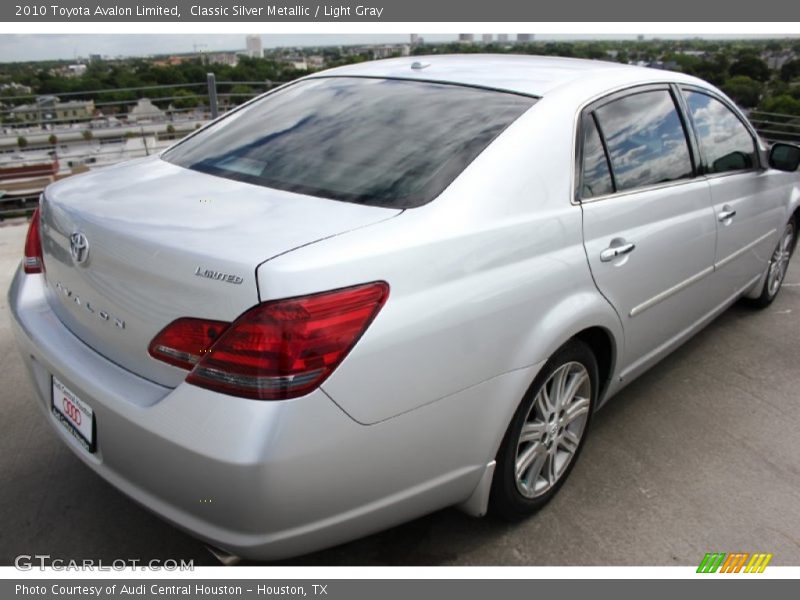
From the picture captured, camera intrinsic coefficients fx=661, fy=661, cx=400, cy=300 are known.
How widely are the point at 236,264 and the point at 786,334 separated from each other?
13.2 ft

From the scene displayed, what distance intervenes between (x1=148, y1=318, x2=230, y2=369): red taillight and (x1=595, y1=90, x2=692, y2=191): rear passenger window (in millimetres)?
1719

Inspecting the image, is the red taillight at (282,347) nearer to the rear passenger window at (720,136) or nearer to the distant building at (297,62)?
the rear passenger window at (720,136)

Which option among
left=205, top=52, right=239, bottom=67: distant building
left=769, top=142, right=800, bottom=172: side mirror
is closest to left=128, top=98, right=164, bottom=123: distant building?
left=205, top=52, right=239, bottom=67: distant building

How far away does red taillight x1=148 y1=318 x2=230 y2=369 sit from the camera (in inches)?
65.7

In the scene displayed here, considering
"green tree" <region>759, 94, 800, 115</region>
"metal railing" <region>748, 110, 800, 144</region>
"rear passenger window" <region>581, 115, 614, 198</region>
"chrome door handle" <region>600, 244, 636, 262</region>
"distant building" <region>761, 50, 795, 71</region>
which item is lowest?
"metal railing" <region>748, 110, 800, 144</region>

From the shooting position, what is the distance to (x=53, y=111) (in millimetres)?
8227

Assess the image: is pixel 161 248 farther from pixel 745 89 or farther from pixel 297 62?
pixel 745 89

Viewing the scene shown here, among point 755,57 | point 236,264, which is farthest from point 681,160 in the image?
point 755,57

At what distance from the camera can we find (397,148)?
2.30m

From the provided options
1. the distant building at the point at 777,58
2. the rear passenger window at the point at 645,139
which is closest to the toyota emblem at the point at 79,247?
the rear passenger window at the point at 645,139

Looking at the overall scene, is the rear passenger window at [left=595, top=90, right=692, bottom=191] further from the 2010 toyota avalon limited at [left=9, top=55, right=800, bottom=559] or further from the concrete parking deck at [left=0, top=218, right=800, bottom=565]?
the concrete parking deck at [left=0, top=218, right=800, bottom=565]

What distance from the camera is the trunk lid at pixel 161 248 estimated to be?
1.68 metres

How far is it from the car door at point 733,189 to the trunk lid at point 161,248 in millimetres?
2150

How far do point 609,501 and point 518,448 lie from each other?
0.58m
